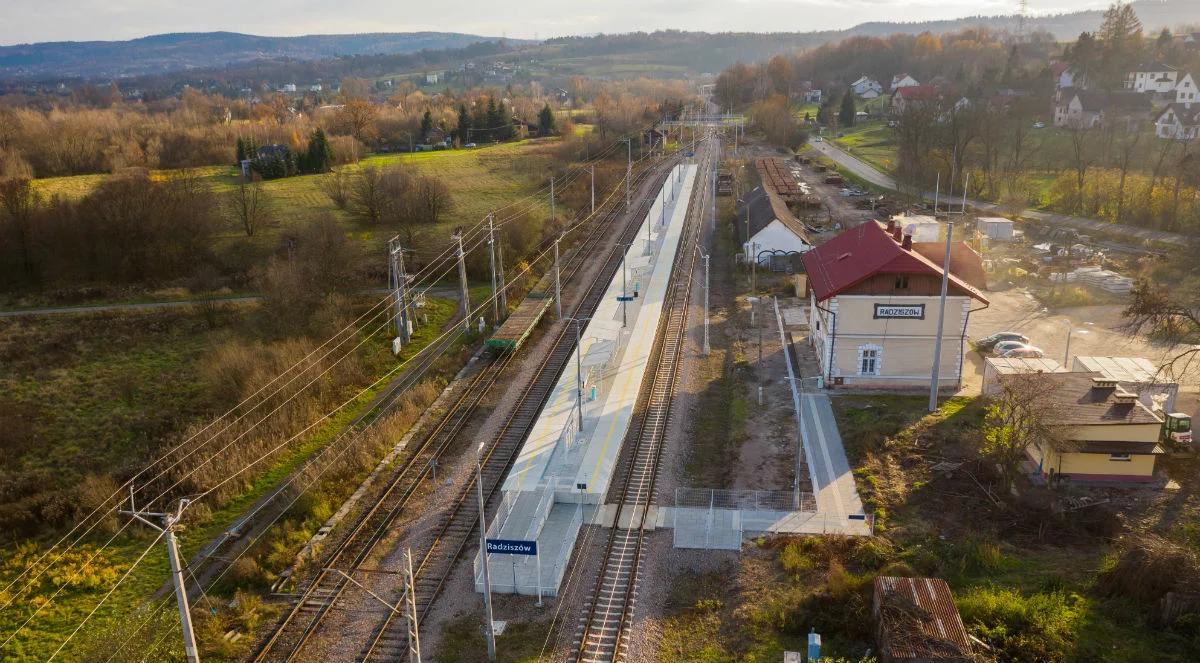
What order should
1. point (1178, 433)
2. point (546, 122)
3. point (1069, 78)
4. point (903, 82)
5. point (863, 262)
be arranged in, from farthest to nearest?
point (903, 82), point (546, 122), point (1069, 78), point (863, 262), point (1178, 433)

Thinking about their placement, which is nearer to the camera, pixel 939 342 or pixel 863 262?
pixel 939 342

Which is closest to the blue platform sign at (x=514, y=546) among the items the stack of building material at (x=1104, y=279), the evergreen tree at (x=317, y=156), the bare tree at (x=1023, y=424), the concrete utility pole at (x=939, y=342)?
the bare tree at (x=1023, y=424)

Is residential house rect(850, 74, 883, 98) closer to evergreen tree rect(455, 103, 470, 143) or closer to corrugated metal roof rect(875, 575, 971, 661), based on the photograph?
evergreen tree rect(455, 103, 470, 143)

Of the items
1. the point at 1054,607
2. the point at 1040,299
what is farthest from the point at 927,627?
the point at 1040,299

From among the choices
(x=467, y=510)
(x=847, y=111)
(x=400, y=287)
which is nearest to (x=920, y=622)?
(x=467, y=510)

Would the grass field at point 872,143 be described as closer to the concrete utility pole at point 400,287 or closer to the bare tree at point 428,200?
the bare tree at point 428,200

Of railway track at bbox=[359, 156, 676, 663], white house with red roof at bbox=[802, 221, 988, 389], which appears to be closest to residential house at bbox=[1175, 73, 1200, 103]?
white house with red roof at bbox=[802, 221, 988, 389]

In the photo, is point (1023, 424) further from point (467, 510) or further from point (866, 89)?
point (866, 89)
